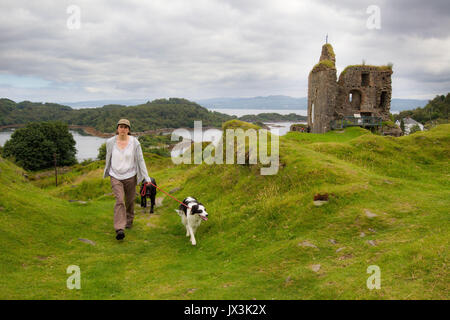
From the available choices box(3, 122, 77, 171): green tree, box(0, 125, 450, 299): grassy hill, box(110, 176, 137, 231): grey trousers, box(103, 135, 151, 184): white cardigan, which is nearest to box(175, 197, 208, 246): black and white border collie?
box(0, 125, 450, 299): grassy hill

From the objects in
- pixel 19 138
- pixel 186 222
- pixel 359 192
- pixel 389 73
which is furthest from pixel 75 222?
pixel 19 138

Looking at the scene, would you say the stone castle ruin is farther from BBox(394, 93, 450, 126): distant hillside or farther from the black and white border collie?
BBox(394, 93, 450, 126): distant hillside

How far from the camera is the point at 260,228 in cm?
907

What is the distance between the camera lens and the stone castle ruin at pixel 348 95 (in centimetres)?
3384

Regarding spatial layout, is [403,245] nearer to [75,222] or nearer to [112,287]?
[112,287]

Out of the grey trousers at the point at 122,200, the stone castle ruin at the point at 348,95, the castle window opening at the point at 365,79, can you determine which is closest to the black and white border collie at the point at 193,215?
the grey trousers at the point at 122,200

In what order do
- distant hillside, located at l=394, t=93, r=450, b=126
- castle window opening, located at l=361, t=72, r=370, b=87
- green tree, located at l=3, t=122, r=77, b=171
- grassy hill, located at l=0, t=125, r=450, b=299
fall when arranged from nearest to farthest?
grassy hill, located at l=0, t=125, r=450, b=299, castle window opening, located at l=361, t=72, r=370, b=87, green tree, located at l=3, t=122, r=77, b=171, distant hillside, located at l=394, t=93, r=450, b=126

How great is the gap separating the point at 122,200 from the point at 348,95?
33498 mm

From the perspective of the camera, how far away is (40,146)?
6956 cm

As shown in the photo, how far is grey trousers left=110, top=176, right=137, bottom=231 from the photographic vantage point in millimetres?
9219

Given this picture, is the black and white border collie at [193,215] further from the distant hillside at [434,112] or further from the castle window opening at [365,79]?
the distant hillside at [434,112]

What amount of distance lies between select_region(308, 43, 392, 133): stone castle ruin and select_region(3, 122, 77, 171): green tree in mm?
61530

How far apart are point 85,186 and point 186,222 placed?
17.0m

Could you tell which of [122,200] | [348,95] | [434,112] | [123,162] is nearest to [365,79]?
[348,95]
